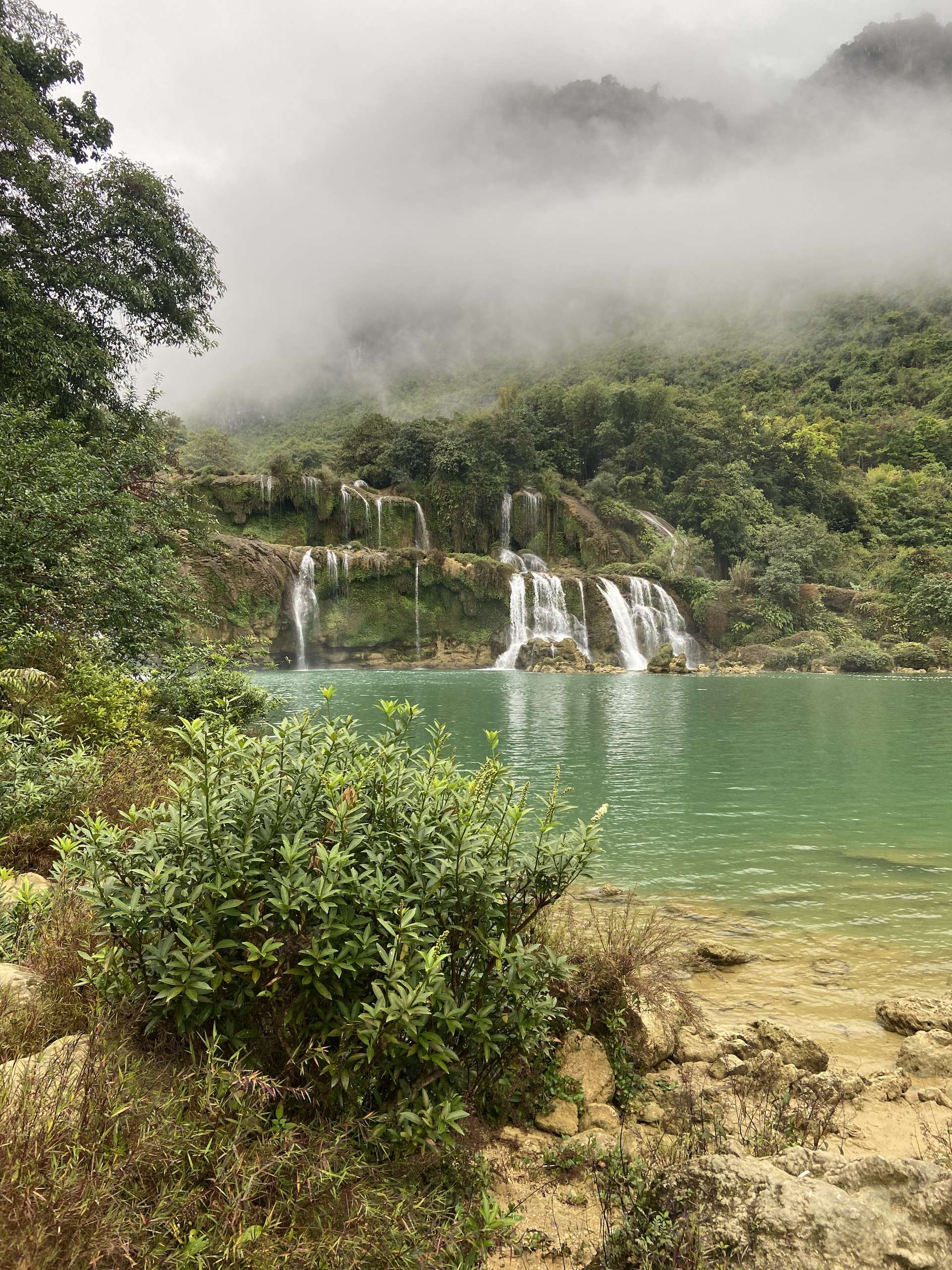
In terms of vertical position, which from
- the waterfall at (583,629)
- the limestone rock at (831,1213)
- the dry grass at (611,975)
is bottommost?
the dry grass at (611,975)

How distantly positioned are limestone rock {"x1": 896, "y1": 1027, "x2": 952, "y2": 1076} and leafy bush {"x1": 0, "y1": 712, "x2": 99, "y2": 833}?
5.28 meters

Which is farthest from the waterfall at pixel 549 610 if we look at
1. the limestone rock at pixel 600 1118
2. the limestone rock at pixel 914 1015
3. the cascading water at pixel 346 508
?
the limestone rock at pixel 600 1118

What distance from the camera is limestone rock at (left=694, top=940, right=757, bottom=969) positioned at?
5281 mm

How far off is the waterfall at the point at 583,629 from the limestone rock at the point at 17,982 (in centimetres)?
4230

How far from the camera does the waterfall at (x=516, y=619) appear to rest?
44281 mm

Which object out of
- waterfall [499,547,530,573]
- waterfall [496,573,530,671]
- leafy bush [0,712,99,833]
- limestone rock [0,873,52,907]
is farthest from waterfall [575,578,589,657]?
limestone rock [0,873,52,907]

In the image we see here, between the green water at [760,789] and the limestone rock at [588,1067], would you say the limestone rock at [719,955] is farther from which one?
the limestone rock at [588,1067]

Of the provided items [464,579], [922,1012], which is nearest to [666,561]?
[464,579]

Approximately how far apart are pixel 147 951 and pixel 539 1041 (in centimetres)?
164

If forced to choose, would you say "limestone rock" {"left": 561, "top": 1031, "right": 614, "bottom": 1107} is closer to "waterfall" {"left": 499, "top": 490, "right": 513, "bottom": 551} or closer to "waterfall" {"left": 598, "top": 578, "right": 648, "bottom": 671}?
"waterfall" {"left": 598, "top": 578, "right": 648, "bottom": 671}

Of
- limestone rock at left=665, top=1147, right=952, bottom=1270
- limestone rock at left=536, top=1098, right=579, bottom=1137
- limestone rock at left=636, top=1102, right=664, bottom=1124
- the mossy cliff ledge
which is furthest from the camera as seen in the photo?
the mossy cliff ledge

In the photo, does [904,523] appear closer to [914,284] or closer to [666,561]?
[666,561]

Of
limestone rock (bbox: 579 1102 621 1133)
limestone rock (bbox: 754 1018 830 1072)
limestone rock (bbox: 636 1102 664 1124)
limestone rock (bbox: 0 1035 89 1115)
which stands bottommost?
limestone rock (bbox: 754 1018 830 1072)

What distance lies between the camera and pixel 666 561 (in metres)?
50.6
